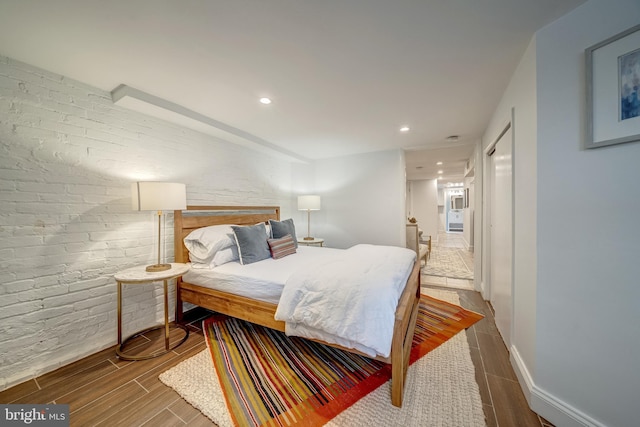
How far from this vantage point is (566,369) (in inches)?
50.3

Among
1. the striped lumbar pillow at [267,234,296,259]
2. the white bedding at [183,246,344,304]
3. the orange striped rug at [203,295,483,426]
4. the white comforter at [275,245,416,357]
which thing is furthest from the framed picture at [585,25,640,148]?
the striped lumbar pillow at [267,234,296,259]

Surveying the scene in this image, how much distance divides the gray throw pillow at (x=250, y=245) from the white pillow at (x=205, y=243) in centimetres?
13

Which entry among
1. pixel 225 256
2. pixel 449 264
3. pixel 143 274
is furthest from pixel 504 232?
pixel 143 274

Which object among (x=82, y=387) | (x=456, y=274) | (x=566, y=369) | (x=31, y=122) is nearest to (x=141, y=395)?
(x=82, y=387)

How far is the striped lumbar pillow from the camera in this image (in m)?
2.80

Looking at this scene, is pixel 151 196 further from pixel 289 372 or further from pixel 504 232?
pixel 504 232

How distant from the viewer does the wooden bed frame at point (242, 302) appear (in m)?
1.46

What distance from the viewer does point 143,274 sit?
198cm

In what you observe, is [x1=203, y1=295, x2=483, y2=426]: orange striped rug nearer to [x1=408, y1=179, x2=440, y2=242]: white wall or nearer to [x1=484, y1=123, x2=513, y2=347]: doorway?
[x1=484, y1=123, x2=513, y2=347]: doorway

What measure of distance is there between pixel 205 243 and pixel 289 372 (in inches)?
61.4

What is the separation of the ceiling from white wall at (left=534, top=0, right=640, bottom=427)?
233mm

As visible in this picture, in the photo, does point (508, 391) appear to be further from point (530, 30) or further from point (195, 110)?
point (195, 110)

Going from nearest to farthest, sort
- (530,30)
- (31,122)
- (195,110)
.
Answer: (530,30)
(31,122)
(195,110)

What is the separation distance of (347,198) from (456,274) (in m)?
2.56
